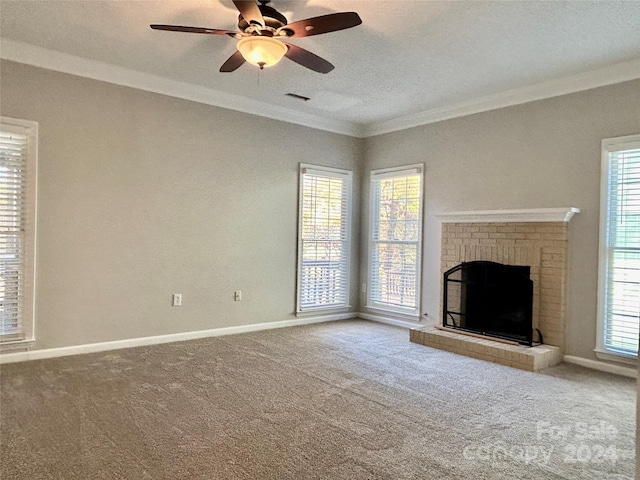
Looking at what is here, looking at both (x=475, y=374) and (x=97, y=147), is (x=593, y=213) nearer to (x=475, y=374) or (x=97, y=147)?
(x=475, y=374)

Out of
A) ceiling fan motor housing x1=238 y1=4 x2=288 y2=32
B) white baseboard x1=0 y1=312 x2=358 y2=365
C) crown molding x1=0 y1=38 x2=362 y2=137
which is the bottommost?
white baseboard x1=0 y1=312 x2=358 y2=365

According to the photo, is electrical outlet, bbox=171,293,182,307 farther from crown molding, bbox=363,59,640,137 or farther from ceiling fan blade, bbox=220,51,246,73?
crown molding, bbox=363,59,640,137

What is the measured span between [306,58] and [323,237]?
10.1 ft

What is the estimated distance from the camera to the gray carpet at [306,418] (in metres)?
2.21

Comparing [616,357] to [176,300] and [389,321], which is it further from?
[176,300]

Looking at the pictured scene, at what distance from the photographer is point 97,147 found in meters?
4.19

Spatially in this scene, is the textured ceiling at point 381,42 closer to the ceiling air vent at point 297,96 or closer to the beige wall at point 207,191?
the ceiling air vent at point 297,96

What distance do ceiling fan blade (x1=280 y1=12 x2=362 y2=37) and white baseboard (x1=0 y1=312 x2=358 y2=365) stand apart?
10.9 feet

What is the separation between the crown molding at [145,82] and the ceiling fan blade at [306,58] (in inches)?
76.4

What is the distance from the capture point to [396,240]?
588 centimetres

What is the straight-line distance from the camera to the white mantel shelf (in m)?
4.12

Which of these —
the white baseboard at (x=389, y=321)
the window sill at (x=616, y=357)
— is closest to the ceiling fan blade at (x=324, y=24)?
the window sill at (x=616, y=357)

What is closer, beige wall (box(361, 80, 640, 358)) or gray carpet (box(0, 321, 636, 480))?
gray carpet (box(0, 321, 636, 480))

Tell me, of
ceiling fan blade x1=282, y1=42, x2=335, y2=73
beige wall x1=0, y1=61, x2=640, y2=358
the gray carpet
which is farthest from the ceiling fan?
the gray carpet
